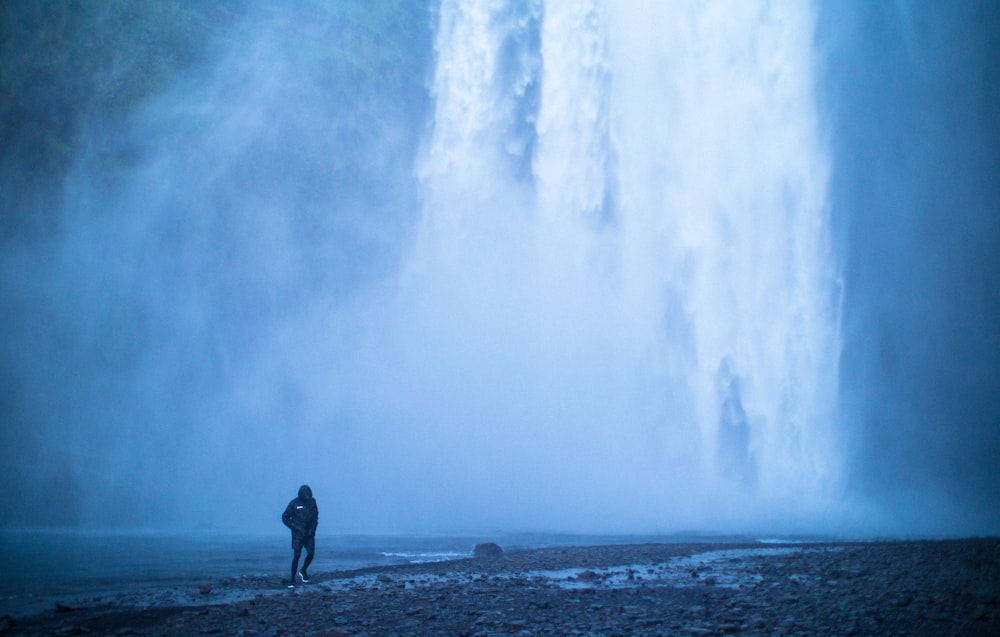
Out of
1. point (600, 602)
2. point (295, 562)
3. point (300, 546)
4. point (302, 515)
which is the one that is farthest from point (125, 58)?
point (600, 602)

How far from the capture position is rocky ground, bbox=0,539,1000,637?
6285 millimetres

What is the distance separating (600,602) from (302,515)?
4.49 metres

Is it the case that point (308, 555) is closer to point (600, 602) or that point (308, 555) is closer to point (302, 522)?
point (302, 522)

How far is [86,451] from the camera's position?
29.3m

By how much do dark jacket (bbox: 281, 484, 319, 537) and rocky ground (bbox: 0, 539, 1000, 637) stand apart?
76 centimetres

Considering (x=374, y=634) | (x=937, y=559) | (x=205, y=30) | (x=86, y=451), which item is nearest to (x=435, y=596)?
(x=374, y=634)

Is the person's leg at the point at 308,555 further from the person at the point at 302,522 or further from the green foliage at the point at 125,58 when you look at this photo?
the green foliage at the point at 125,58

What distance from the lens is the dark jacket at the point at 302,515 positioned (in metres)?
9.78

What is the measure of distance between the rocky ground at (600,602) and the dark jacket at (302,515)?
76 cm

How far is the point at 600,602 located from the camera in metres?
7.68

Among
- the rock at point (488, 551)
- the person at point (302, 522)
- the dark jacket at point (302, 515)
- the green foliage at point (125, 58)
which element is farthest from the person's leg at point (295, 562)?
the green foliage at point (125, 58)

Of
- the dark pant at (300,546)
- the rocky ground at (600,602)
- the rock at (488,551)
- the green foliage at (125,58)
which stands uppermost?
the green foliage at (125,58)

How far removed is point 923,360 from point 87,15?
42.5 metres

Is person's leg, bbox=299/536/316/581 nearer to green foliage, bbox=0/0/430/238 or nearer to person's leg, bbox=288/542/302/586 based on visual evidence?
person's leg, bbox=288/542/302/586
